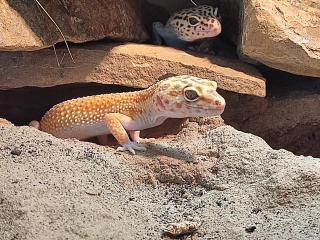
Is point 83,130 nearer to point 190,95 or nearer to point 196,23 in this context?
point 190,95

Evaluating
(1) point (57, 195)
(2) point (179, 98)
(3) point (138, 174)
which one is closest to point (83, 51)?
(2) point (179, 98)

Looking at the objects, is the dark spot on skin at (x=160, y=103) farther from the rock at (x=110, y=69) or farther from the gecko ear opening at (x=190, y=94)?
the rock at (x=110, y=69)

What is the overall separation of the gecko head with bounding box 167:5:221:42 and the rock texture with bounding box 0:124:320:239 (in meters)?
1.32

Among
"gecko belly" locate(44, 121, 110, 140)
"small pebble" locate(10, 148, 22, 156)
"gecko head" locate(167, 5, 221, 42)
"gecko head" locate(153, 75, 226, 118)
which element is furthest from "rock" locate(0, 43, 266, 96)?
"small pebble" locate(10, 148, 22, 156)

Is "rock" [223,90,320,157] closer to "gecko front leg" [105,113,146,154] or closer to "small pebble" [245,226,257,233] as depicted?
"gecko front leg" [105,113,146,154]

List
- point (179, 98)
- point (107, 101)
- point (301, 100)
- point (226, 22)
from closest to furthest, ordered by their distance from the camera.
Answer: point (179, 98)
point (107, 101)
point (301, 100)
point (226, 22)

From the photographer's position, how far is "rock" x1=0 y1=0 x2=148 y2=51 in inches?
142

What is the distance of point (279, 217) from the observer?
277 cm

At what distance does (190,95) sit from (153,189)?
0.69 meters

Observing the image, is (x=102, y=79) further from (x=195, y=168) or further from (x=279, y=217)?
(x=279, y=217)

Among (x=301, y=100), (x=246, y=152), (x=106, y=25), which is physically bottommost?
(x=301, y=100)

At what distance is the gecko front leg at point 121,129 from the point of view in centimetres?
356

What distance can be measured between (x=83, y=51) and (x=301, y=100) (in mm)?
1815

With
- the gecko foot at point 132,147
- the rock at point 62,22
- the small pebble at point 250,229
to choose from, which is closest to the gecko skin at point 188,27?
the rock at point 62,22
